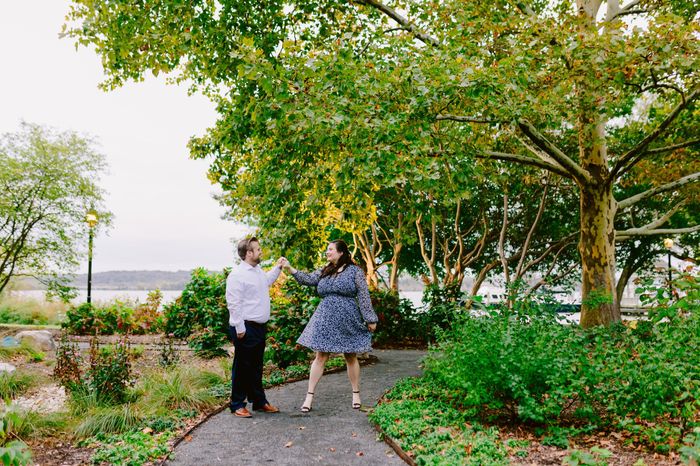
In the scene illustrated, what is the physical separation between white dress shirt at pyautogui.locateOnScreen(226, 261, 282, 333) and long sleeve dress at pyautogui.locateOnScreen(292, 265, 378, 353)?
599 millimetres

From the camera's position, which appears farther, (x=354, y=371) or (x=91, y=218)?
(x=91, y=218)

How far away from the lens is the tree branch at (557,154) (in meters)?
10.6

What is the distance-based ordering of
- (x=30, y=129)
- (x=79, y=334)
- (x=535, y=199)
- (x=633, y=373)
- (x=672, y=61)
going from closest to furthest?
(x=633, y=373)
(x=672, y=61)
(x=79, y=334)
(x=30, y=129)
(x=535, y=199)

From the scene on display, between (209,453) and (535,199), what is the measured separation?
20465 millimetres

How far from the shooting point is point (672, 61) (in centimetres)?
805

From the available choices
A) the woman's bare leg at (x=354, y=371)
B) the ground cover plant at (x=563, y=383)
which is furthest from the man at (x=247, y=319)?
the ground cover plant at (x=563, y=383)

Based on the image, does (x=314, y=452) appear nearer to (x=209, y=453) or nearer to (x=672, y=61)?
(x=209, y=453)

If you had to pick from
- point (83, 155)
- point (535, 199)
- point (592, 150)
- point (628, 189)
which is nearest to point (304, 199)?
point (592, 150)

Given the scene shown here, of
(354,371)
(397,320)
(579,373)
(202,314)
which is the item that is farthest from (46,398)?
(397,320)

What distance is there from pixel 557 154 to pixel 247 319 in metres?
8.16

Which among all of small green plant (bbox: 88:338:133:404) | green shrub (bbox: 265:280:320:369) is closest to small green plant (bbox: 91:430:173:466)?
small green plant (bbox: 88:338:133:404)

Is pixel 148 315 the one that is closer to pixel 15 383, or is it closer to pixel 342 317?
pixel 15 383

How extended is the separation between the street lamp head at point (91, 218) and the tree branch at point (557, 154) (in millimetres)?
13190

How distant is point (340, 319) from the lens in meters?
6.28
